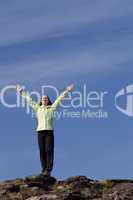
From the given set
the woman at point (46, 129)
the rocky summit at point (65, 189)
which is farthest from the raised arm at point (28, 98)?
the rocky summit at point (65, 189)

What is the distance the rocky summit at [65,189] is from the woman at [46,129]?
3.56 feet

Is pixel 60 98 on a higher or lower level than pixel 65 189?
higher

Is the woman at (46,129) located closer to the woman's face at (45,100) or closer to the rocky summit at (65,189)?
the woman's face at (45,100)

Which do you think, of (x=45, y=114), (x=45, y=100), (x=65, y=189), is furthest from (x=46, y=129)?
(x=65, y=189)

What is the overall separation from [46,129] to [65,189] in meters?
3.77

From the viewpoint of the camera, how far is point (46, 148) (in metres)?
45.2

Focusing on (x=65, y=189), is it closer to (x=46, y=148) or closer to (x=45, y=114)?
(x=46, y=148)

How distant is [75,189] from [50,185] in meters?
1.67

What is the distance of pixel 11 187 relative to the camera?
44.1m

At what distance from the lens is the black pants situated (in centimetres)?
4503

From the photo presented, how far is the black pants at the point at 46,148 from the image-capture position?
148 feet

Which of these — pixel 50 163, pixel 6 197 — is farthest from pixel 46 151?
pixel 6 197

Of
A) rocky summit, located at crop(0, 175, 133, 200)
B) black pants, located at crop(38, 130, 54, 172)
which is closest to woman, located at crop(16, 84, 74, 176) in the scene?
black pants, located at crop(38, 130, 54, 172)

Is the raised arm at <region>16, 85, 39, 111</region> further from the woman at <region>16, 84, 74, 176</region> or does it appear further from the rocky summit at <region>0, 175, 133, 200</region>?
the rocky summit at <region>0, 175, 133, 200</region>
